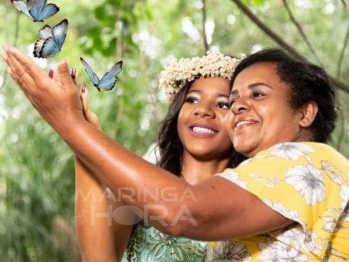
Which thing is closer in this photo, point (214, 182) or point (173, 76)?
point (214, 182)

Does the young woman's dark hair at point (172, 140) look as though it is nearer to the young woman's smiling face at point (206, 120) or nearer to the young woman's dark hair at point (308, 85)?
the young woman's smiling face at point (206, 120)

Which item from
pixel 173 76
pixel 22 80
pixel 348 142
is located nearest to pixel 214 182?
pixel 22 80

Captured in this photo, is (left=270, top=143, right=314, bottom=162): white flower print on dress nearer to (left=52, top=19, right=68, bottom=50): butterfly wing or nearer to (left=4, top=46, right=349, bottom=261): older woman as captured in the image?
(left=4, top=46, right=349, bottom=261): older woman

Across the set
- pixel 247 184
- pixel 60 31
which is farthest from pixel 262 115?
pixel 60 31

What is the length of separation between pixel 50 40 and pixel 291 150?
0.54m

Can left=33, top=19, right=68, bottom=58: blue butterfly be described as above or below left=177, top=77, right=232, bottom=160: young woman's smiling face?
above

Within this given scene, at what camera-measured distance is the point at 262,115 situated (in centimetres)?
167

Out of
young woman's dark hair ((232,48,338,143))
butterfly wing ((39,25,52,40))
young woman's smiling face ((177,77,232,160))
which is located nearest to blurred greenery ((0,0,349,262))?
Answer: young woman's smiling face ((177,77,232,160))

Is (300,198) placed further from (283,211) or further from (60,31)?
(60,31)

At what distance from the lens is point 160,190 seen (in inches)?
54.1

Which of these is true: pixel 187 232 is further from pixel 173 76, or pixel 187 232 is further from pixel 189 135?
pixel 173 76

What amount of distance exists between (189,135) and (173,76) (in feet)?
0.84

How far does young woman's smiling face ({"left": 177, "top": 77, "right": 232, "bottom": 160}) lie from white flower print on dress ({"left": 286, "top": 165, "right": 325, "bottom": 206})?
35.8 inches

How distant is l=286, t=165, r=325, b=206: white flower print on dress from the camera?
1.47 metres
